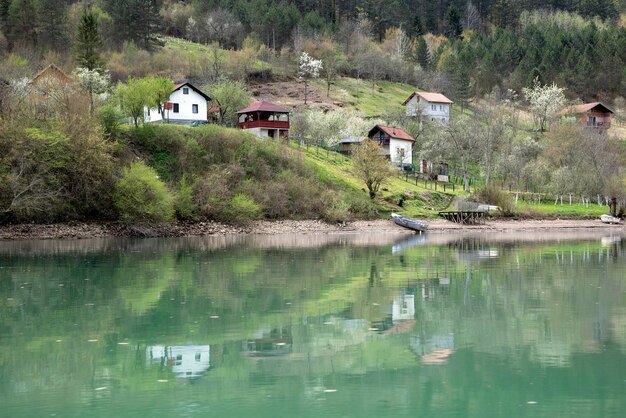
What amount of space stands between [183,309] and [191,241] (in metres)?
39.3

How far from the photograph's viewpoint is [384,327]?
73.6 ft

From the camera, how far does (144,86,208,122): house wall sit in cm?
9419

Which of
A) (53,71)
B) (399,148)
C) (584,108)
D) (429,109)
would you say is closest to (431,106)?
(429,109)

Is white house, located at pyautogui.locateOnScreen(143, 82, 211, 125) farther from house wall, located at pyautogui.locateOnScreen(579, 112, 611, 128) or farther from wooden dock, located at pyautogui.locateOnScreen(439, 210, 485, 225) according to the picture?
house wall, located at pyautogui.locateOnScreen(579, 112, 611, 128)

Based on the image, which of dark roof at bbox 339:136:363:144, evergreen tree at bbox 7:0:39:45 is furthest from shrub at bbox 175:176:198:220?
evergreen tree at bbox 7:0:39:45

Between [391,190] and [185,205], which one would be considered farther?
[391,190]

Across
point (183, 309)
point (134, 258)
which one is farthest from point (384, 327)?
point (134, 258)

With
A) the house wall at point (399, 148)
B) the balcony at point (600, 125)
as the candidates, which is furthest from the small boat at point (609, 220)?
the balcony at point (600, 125)

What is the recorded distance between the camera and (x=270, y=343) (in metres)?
20.1

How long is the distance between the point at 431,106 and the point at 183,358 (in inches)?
4879

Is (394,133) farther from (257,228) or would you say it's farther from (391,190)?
(257,228)

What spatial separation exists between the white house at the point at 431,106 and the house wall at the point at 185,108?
49.6m

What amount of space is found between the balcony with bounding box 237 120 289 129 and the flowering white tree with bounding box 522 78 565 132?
54880 mm

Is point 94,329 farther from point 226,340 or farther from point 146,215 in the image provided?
point 146,215
